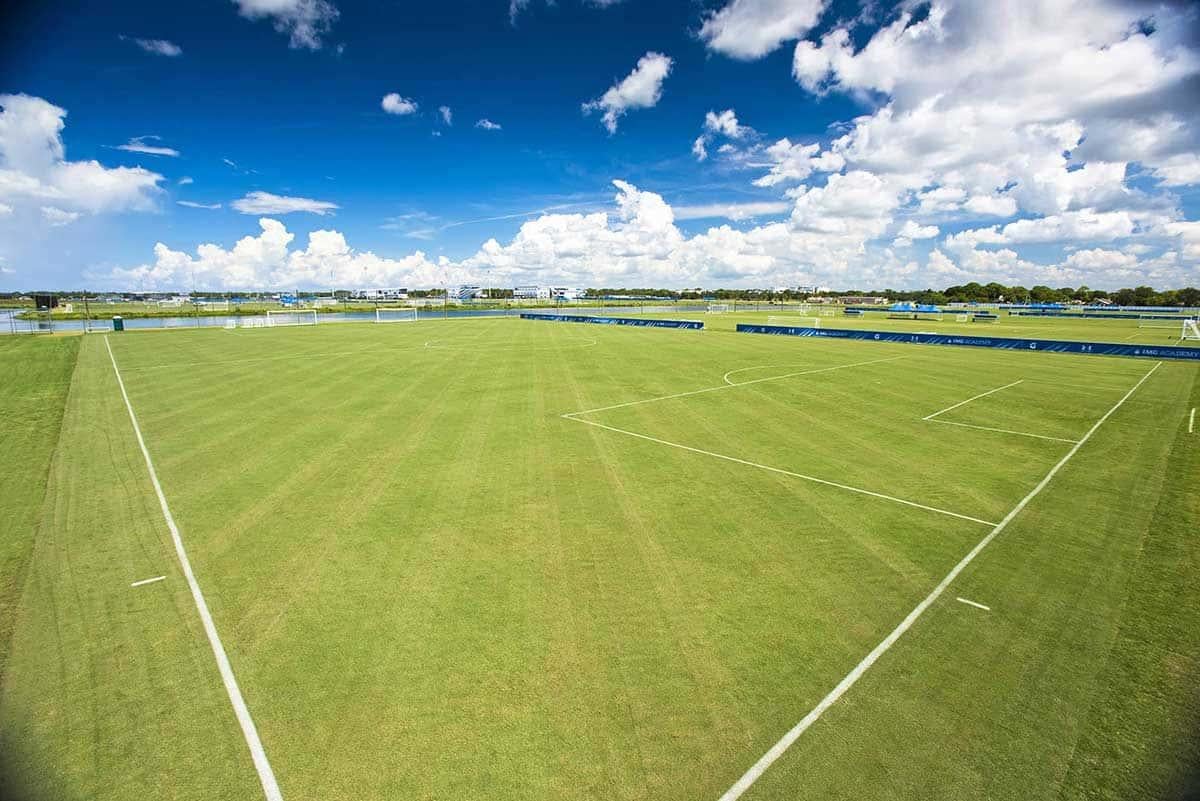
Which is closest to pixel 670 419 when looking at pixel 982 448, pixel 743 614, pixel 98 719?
pixel 982 448

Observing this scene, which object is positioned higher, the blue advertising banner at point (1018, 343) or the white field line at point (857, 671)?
the blue advertising banner at point (1018, 343)

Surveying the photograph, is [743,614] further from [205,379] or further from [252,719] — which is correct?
[205,379]

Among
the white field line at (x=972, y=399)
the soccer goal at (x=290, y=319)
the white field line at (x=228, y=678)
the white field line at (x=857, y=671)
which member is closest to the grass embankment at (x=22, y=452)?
the white field line at (x=228, y=678)

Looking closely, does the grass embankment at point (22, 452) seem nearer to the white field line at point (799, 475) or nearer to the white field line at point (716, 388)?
the white field line at point (799, 475)

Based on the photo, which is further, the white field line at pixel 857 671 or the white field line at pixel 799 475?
the white field line at pixel 799 475

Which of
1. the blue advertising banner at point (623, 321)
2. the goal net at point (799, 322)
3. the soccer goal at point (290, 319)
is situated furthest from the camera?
the soccer goal at point (290, 319)

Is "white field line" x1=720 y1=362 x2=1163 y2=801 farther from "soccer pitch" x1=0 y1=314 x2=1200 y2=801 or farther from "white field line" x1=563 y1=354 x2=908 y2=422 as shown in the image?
"white field line" x1=563 y1=354 x2=908 y2=422
